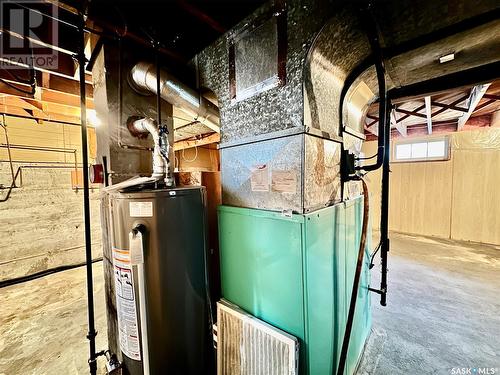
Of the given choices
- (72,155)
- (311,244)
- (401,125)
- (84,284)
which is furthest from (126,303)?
(401,125)

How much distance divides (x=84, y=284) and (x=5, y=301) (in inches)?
29.4

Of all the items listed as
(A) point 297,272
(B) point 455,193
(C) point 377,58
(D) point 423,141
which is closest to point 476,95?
(D) point 423,141

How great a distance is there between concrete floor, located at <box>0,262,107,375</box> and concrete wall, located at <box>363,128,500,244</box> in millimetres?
4183

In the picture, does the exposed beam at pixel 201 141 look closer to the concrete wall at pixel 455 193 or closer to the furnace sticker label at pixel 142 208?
the furnace sticker label at pixel 142 208

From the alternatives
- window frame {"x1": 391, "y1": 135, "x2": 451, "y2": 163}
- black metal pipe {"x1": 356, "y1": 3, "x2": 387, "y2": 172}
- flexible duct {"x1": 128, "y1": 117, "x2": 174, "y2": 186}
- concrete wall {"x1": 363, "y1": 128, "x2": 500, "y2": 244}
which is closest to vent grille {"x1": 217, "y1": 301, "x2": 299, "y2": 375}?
flexible duct {"x1": 128, "y1": 117, "x2": 174, "y2": 186}

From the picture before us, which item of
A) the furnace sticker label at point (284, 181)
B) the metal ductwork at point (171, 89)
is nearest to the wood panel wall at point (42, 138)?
the metal ductwork at point (171, 89)

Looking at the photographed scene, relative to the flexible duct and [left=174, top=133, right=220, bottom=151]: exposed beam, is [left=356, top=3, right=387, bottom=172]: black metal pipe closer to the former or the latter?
the flexible duct

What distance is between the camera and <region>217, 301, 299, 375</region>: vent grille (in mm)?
1029

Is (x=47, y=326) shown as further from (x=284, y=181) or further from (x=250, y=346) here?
(x=284, y=181)

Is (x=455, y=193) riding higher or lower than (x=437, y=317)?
higher

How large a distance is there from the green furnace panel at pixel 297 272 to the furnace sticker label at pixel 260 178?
5.4 inches

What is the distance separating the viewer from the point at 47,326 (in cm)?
208

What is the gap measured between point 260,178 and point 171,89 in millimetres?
925

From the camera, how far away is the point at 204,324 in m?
1.30
